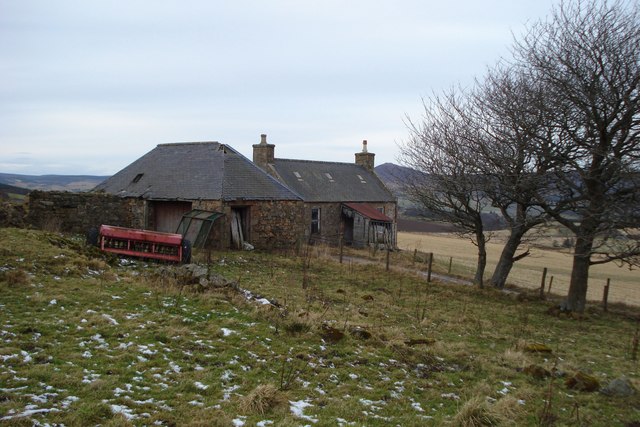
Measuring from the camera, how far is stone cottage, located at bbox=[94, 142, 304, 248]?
22.4 metres

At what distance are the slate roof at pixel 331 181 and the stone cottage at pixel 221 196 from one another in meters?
8.30

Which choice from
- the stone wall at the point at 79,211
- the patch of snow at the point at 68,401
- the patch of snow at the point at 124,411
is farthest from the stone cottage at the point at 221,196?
the patch of snow at the point at 124,411

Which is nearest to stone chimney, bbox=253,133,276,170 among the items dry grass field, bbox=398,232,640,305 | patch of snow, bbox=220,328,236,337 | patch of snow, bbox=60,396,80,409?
dry grass field, bbox=398,232,640,305

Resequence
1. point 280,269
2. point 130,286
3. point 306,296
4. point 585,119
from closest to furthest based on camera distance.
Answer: point 130,286, point 306,296, point 585,119, point 280,269

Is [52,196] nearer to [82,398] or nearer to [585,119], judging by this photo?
[82,398]

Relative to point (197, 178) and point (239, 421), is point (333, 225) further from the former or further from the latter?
point (239, 421)

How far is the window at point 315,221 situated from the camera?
33219 mm

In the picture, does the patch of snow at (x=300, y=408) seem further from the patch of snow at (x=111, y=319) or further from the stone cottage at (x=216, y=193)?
the stone cottage at (x=216, y=193)

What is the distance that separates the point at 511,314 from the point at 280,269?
8.10m

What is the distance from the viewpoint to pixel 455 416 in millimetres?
5930

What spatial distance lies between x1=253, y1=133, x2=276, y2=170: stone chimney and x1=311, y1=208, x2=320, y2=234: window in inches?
191

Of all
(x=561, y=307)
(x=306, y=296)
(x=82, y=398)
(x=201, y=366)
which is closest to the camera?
(x=82, y=398)

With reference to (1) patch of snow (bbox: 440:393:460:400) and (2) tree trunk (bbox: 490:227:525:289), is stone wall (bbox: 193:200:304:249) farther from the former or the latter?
(1) patch of snow (bbox: 440:393:460:400)

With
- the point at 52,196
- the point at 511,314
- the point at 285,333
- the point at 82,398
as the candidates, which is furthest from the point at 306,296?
the point at 52,196
